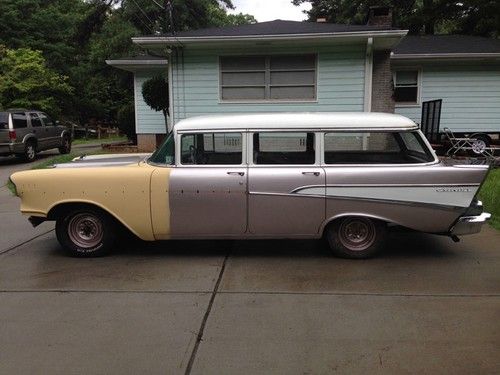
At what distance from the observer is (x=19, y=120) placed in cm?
1711

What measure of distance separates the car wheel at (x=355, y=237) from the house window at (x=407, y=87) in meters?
11.9

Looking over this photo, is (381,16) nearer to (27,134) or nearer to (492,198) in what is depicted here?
(492,198)

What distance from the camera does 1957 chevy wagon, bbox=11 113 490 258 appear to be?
5.56 metres

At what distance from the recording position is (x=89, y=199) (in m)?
5.72

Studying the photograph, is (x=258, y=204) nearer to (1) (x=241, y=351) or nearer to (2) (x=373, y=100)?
(1) (x=241, y=351)

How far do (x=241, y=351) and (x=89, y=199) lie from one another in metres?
2.92

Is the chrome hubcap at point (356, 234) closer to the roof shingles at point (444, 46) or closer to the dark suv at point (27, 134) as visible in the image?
the roof shingles at point (444, 46)

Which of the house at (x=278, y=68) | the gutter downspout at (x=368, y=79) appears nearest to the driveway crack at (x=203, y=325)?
the house at (x=278, y=68)

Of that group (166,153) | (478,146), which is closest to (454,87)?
(478,146)

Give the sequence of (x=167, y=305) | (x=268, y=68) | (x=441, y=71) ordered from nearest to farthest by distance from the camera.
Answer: (x=167, y=305) < (x=268, y=68) < (x=441, y=71)

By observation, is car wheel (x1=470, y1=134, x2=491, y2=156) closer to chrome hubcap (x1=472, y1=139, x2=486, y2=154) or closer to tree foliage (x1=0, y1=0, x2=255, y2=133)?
chrome hubcap (x1=472, y1=139, x2=486, y2=154)

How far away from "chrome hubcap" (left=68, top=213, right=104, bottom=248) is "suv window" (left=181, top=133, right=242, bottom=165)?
4.23 ft

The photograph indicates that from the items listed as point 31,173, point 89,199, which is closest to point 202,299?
point 89,199

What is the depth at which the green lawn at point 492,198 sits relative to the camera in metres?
7.63
